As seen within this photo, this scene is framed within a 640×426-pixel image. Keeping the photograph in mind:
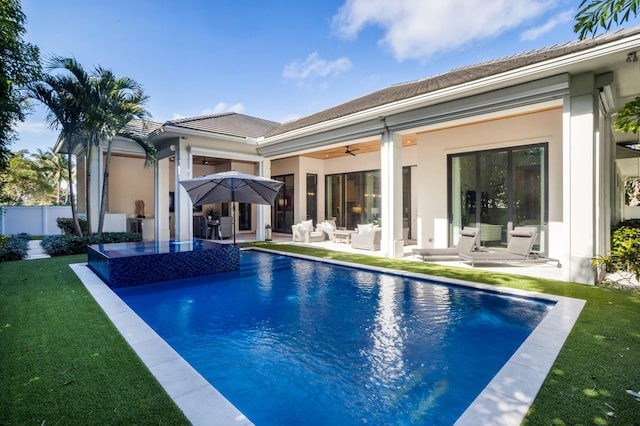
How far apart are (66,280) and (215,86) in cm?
1284

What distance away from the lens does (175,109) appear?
1945 cm

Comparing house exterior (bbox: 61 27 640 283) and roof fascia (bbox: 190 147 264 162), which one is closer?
house exterior (bbox: 61 27 640 283)

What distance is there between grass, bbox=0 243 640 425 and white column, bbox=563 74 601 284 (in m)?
1.10

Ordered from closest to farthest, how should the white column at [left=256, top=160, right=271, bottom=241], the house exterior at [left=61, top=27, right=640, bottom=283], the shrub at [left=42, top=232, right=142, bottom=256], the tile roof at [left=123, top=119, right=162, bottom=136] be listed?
the house exterior at [left=61, top=27, right=640, bottom=283], the shrub at [left=42, top=232, right=142, bottom=256], the tile roof at [left=123, top=119, right=162, bottom=136], the white column at [left=256, top=160, right=271, bottom=241]

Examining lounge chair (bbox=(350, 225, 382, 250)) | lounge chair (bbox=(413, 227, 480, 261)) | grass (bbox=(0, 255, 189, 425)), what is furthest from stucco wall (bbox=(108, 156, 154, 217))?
lounge chair (bbox=(413, 227, 480, 261))

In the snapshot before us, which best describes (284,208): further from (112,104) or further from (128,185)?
(112,104)

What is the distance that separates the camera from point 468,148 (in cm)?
1074

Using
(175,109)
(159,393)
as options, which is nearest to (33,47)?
(159,393)

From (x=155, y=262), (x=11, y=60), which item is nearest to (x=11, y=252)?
(x=155, y=262)

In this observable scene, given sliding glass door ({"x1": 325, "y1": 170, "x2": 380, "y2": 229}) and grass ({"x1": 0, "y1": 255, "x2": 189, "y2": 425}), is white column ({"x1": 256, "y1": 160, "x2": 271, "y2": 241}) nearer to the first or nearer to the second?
sliding glass door ({"x1": 325, "y1": 170, "x2": 380, "y2": 229})

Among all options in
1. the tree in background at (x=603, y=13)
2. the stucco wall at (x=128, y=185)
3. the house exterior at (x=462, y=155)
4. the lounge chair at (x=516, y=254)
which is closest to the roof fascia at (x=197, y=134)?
the house exterior at (x=462, y=155)

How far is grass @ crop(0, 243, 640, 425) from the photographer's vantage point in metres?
2.39

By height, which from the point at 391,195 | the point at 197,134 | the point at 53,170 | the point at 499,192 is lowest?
the point at 391,195

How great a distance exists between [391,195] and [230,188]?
5.21 metres
